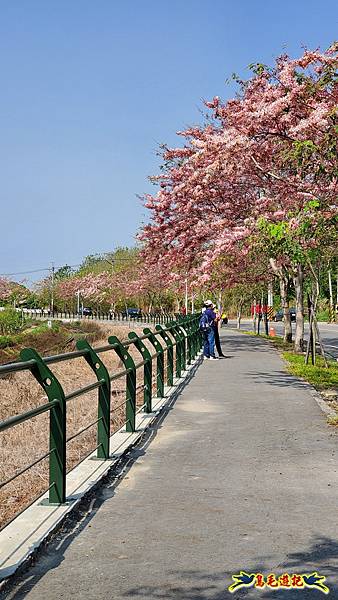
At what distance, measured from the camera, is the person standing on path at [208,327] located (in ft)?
81.5

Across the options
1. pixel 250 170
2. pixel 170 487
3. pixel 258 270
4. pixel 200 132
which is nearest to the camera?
pixel 170 487

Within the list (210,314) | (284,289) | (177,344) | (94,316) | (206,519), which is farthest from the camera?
(94,316)

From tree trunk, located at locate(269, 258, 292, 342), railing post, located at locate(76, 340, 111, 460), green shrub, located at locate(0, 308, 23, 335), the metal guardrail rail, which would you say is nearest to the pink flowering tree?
tree trunk, located at locate(269, 258, 292, 342)

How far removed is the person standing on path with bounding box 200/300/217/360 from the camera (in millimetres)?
24828

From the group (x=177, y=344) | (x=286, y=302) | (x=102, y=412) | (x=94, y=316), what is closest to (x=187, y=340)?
(x=177, y=344)

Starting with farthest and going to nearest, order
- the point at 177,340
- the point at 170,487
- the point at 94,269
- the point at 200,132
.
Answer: the point at 94,269
the point at 200,132
the point at 177,340
the point at 170,487

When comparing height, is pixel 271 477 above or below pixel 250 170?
below

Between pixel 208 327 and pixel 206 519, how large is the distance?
1896 centimetres

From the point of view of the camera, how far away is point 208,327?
25000mm

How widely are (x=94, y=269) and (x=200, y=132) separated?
7506 centimetres

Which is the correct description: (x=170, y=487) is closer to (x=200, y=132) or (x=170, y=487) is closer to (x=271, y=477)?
(x=271, y=477)

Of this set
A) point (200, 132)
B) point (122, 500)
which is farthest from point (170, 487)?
point (200, 132)

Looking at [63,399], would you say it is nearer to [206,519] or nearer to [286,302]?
[206,519]

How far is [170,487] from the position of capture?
23.6 ft
